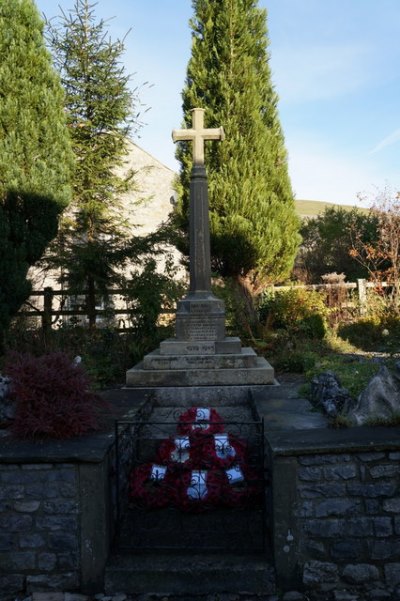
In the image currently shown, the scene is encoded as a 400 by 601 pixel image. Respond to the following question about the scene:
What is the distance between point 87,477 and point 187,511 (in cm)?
106

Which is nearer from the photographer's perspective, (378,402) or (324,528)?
(324,528)

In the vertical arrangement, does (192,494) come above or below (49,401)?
below

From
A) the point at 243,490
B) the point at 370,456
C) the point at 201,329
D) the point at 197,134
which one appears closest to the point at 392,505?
the point at 370,456

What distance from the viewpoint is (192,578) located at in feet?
10.6

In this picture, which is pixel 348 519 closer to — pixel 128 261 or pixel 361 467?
pixel 361 467

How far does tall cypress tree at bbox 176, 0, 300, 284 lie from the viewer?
12023mm

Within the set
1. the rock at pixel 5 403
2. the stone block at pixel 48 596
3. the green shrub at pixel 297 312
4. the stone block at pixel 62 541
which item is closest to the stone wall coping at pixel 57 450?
the rock at pixel 5 403

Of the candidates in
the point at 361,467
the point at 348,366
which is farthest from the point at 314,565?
the point at 348,366

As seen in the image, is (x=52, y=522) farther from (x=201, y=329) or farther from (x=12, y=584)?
(x=201, y=329)

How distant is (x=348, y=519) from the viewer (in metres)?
3.27

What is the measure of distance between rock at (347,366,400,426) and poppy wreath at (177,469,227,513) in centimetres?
123

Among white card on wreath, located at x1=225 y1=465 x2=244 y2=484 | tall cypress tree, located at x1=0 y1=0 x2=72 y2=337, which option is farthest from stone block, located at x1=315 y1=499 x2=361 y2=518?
tall cypress tree, located at x1=0 y1=0 x2=72 y2=337

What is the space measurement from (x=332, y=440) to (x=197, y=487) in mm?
1201

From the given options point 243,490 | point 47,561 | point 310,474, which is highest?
point 310,474
